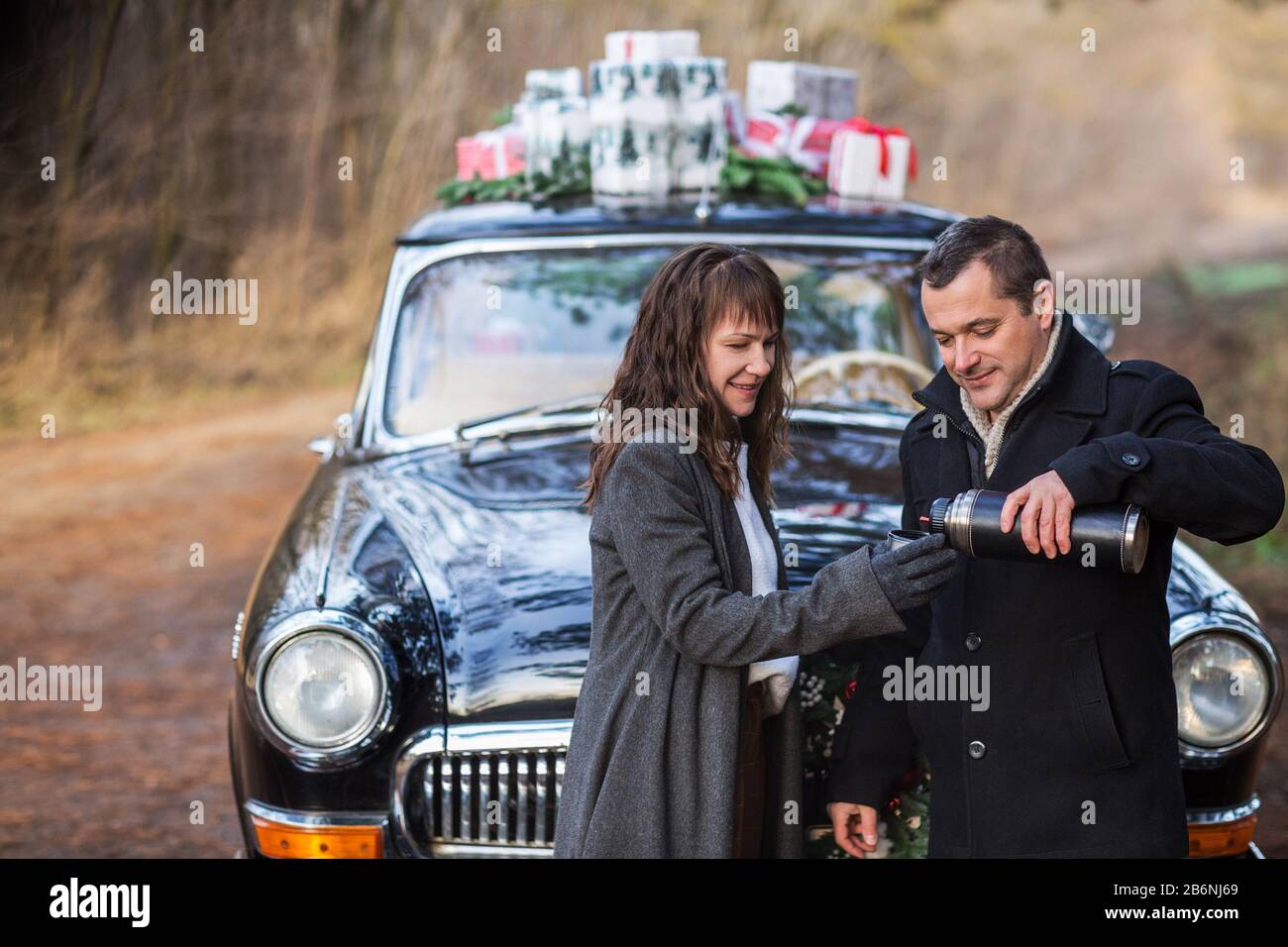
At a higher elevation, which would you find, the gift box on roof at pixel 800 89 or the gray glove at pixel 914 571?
the gift box on roof at pixel 800 89

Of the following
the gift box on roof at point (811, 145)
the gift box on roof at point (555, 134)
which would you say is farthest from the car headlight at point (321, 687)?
the gift box on roof at point (811, 145)

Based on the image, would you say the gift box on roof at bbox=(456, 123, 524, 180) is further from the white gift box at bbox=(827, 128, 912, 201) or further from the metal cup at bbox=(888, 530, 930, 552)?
the metal cup at bbox=(888, 530, 930, 552)

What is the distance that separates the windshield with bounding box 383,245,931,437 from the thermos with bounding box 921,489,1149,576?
1.98 meters

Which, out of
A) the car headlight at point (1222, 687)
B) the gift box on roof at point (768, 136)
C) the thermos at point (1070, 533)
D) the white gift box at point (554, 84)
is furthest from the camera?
the white gift box at point (554, 84)

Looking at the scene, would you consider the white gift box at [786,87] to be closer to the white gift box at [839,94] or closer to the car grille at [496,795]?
the white gift box at [839,94]

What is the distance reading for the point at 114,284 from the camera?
1328cm

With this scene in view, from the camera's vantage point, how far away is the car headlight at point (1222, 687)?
296 centimetres

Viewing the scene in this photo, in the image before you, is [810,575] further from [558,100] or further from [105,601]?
[105,601]

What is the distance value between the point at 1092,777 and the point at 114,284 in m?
12.5

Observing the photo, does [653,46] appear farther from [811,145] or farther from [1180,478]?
[1180,478]

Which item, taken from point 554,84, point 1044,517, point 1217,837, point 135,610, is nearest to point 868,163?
point 554,84

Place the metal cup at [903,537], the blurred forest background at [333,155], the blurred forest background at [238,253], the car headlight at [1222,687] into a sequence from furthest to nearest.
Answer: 1. the blurred forest background at [333,155]
2. the blurred forest background at [238,253]
3. the car headlight at [1222,687]
4. the metal cup at [903,537]

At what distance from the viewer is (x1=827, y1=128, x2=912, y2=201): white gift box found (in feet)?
15.0
